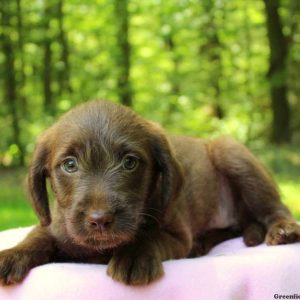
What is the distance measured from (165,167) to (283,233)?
95cm

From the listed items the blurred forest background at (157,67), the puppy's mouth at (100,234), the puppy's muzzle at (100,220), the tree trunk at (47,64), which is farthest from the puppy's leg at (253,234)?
the tree trunk at (47,64)

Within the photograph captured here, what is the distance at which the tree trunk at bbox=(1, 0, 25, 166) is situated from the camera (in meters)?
13.3

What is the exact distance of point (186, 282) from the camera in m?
3.11

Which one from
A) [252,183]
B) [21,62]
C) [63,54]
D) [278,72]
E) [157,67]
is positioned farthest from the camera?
[157,67]

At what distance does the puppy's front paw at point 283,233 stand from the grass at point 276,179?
291cm

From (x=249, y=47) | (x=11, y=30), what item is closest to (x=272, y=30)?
(x=249, y=47)

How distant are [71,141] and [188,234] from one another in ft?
3.54

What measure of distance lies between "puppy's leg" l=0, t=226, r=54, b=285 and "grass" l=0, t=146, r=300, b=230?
3431mm

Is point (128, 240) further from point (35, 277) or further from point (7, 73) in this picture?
point (7, 73)

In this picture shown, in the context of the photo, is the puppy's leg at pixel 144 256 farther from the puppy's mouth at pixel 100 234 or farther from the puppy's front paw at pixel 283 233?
the puppy's front paw at pixel 283 233

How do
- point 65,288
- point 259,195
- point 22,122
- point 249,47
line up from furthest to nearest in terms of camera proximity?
point 249,47 < point 22,122 < point 259,195 < point 65,288

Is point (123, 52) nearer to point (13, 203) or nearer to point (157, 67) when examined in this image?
point (157, 67)

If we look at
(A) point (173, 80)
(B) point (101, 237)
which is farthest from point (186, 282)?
(A) point (173, 80)

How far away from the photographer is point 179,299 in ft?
10.1
